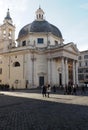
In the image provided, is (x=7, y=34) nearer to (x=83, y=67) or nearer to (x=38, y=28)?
(x=38, y=28)

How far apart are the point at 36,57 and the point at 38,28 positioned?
828 centimetres

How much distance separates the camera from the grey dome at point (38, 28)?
173 ft

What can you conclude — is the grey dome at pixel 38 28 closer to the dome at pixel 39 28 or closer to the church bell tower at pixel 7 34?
the dome at pixel 39 28

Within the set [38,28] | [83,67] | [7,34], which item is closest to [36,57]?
[38,28]

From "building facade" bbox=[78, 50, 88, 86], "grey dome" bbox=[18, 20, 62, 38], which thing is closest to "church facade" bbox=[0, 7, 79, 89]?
"grey dome" bbox=[18, 20, 62, 38]

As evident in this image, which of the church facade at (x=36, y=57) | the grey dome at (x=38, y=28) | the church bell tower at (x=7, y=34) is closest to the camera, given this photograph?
the church facade at (x=36, y=57)

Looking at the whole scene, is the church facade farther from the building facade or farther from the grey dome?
the building facade

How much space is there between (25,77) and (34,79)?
223 cm

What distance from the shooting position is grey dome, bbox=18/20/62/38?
52.8m

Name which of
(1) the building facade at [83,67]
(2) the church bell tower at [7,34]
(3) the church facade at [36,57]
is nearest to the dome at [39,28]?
(3) the church facade at [36,57]

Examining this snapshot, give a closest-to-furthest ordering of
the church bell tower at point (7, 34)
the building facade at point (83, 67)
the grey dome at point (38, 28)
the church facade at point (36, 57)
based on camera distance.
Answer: the church facade at point (36, 57) < the grey dome at point (38, 28) < the church bell tower at point (7, 34) < the building facade at point (83, 67)

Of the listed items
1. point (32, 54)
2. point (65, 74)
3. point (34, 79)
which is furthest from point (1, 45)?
point (65, 74)

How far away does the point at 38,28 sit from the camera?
174 feet

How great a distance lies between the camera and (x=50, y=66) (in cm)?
4966
